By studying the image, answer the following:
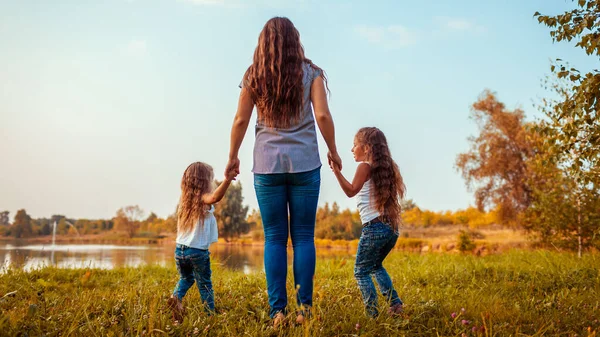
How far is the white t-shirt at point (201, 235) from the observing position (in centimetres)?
427

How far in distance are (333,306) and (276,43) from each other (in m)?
2.14

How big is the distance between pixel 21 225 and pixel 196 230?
639 inches

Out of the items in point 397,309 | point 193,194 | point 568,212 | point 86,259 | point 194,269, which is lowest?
point 397,309

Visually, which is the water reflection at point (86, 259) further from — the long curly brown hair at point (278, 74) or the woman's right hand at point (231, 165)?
the long curly brown hair at point (278, 74)

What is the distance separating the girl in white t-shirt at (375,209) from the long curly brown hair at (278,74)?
60 cm

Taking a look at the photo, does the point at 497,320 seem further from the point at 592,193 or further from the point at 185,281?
the point at 592,193

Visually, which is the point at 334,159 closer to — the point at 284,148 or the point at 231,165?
the point at 284,148

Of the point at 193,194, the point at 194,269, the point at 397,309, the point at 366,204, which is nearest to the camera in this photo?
the point at 397,309

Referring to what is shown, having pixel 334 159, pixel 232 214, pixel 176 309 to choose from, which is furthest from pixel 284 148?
pixel 232 214

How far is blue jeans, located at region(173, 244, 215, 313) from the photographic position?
4184 millimetres

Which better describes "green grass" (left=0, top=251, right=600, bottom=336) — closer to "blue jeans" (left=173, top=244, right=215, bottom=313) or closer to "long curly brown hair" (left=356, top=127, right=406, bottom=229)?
"blue jeans" (left=173, top=244, right=215, bottom=313)

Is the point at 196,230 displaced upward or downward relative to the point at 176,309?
upward

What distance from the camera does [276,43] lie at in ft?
11.5

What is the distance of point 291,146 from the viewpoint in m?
3.32
